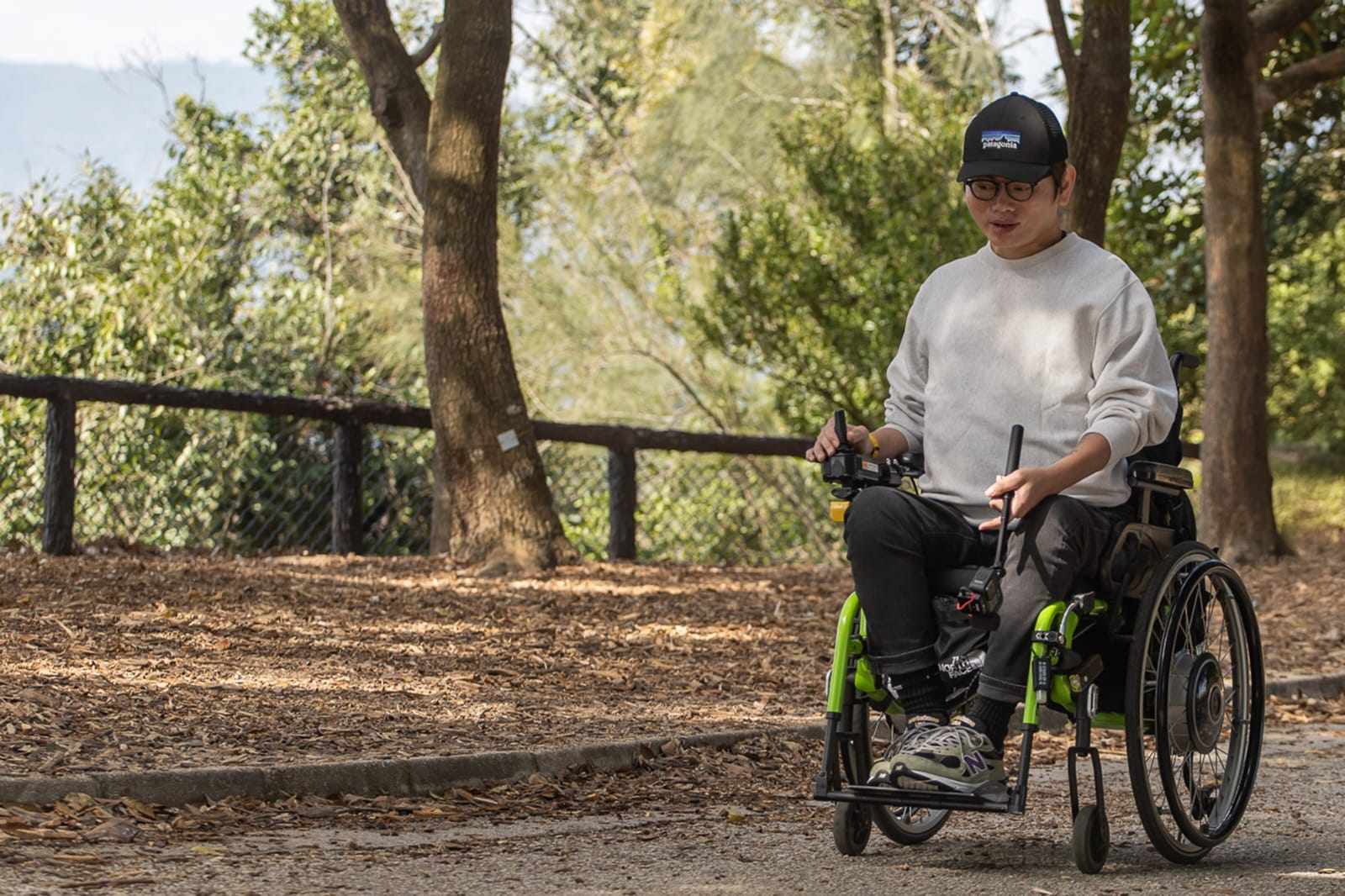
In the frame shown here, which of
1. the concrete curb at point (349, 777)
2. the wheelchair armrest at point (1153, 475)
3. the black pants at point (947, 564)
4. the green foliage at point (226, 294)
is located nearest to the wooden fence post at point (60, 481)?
the green foliage at point (226, 294)

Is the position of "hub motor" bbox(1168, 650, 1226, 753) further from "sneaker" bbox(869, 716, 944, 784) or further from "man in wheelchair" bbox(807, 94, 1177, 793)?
"sneaker" bbox(869, 716, 944, 784)

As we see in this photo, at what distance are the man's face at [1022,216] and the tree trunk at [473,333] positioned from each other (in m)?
5.57

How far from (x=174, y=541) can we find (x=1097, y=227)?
609 centimetres

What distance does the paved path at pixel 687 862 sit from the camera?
3.92 m

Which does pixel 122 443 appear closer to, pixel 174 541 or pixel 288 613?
pixel 174 541

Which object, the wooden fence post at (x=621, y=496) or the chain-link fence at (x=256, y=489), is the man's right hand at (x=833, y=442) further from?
the wooden fence post at (x=621, y=496)

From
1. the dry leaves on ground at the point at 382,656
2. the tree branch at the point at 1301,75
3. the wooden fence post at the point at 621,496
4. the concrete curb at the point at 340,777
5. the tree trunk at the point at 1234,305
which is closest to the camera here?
the concrete curb at the point at 340,777

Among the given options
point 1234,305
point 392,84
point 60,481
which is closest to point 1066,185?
point 60,481

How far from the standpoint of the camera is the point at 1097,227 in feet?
36.2

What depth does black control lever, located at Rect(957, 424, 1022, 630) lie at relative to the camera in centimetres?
406

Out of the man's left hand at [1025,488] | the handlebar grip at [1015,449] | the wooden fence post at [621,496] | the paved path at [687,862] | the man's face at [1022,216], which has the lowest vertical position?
the paved path at [687,862]

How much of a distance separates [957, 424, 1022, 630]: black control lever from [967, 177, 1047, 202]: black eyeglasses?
2.03ft

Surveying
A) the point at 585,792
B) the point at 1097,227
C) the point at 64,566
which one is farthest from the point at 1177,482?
the point at 1097,227

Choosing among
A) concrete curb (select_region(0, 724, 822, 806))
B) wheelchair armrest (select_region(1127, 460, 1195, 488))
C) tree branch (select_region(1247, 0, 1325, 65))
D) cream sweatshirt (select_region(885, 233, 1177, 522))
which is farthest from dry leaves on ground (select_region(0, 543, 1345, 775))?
tree branch (select_region(1247, 0, 1325, 65))
